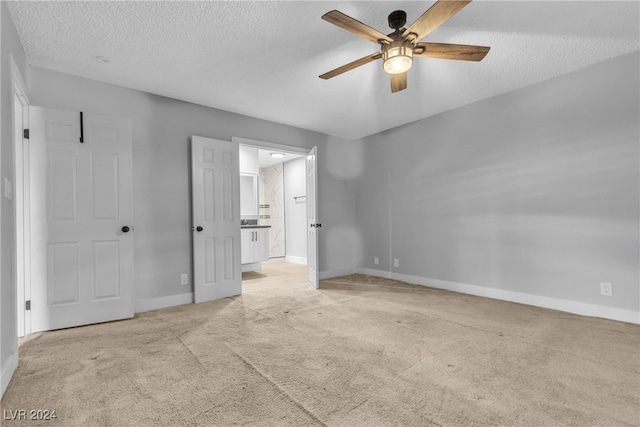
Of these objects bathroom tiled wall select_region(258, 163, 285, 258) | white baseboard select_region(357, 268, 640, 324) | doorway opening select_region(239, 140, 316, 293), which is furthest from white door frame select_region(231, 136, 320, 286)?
bathroom tiled wall select_region(258, 163, 285, 258)

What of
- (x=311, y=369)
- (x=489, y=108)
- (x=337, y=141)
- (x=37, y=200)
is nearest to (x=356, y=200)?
(x=337, y=141)

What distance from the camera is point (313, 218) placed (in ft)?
15.1

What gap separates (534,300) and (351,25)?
3459 mm

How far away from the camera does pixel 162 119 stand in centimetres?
362

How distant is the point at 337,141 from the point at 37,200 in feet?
13.6

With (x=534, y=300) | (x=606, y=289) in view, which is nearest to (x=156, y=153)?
(x=534, y=300)

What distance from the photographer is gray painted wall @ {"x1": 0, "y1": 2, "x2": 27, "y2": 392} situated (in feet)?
6.05

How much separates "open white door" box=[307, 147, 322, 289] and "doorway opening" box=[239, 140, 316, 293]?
69 cm

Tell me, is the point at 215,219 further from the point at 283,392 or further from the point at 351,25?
the point at 351,25

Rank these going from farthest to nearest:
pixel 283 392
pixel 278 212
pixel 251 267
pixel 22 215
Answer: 1. pixel 278 212
2. pixel 251 267
3. pixel 22 215
4. pixel 283 392

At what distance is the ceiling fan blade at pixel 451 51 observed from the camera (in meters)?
2.10

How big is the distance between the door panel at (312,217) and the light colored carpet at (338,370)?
3.87 ft

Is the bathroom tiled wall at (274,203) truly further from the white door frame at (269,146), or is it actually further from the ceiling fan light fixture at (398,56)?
the ceiling fan light fixture at (398,56)

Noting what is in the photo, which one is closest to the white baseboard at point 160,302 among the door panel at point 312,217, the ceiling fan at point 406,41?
the door panel at point 312,217
